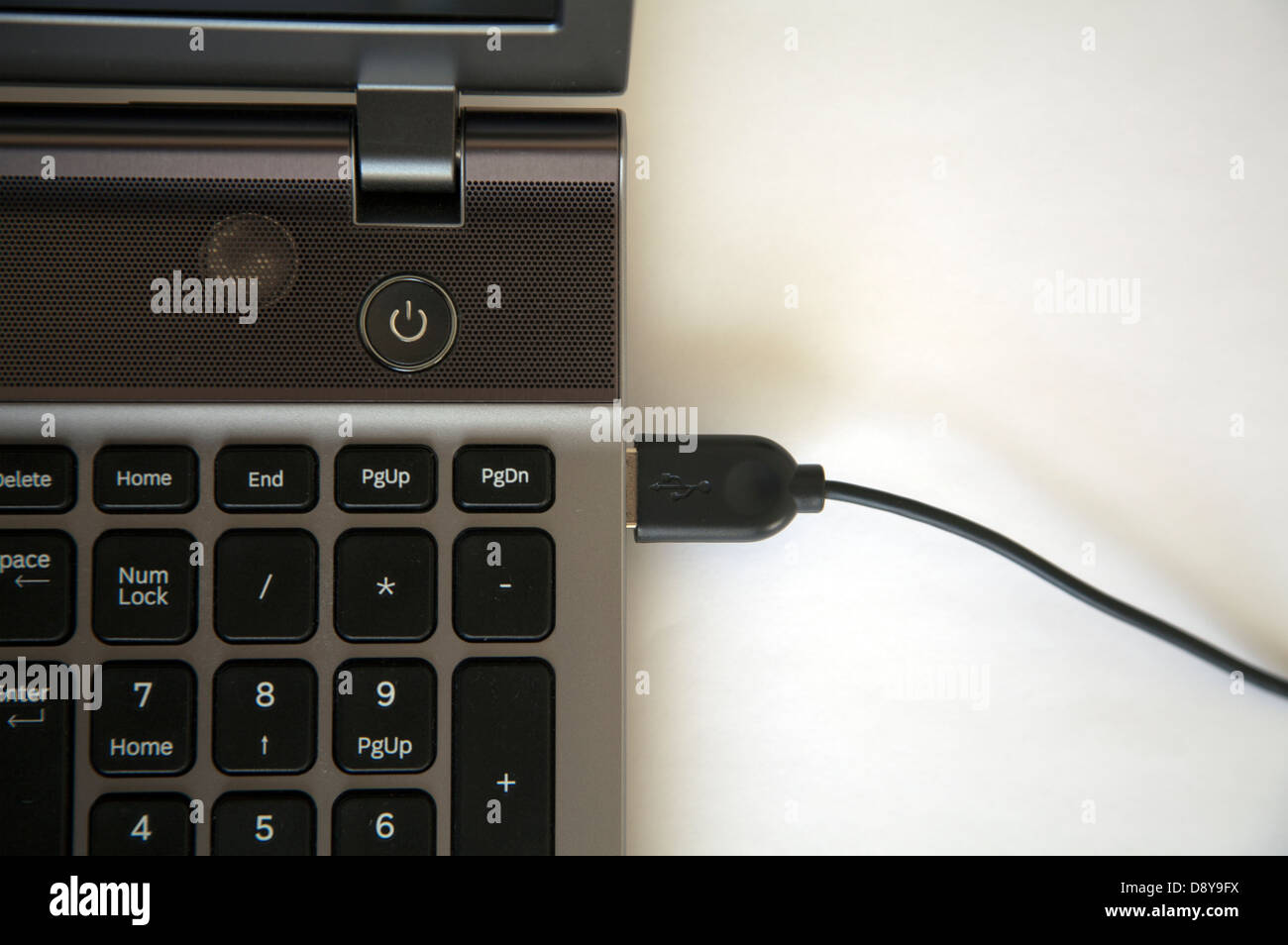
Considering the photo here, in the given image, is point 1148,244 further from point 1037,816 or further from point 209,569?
point 209,569

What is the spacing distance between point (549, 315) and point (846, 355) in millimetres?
158

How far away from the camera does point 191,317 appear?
299 mm

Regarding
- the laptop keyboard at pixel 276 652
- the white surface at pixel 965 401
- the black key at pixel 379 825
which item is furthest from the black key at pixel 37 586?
the white surface at pixel 965 401

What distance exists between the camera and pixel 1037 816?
0.38 m

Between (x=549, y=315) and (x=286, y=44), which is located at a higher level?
(x=286, y=44)

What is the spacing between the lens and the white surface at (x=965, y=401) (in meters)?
0.38

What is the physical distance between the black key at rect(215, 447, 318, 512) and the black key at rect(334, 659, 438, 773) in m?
0.06

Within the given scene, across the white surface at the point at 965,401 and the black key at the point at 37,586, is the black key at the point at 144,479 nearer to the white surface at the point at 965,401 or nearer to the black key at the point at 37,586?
A: the black key at the point at 37,586

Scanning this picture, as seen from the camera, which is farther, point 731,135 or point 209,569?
point 731,135

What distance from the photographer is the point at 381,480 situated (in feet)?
0.95

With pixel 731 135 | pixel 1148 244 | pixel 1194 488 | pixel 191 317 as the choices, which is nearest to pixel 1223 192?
pixel 1148 244

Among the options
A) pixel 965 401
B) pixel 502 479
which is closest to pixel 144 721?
pixel 502 479

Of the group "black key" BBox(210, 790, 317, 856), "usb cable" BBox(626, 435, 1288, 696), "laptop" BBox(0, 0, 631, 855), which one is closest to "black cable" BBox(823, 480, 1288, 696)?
"usb cable" BBox(626, 435, 1288, 696)
